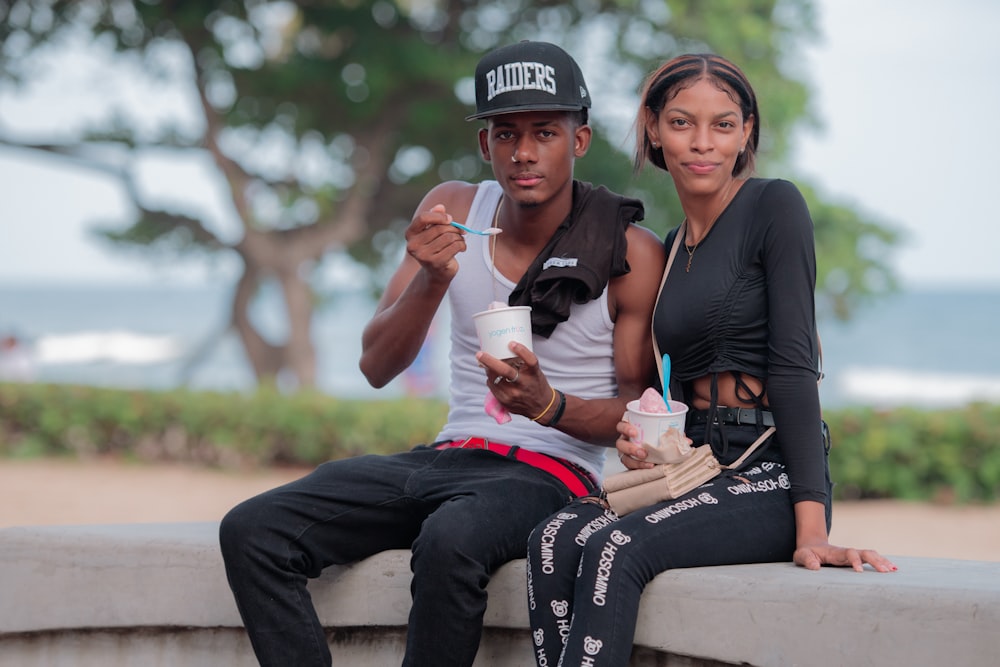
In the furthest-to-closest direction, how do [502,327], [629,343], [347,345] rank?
[347,345] → [629,343] → [502,327]

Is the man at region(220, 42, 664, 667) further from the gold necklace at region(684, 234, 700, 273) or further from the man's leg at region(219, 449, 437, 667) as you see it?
the gold necklace at region(684, 234, 700, 273)

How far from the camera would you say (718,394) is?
3174 mm

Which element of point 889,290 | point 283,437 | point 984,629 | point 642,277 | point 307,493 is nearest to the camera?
point 984,629

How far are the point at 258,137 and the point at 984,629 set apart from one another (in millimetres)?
12319

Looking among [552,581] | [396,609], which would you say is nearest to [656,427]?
[552,581]

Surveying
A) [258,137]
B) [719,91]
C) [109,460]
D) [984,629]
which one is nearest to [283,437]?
[109,460]

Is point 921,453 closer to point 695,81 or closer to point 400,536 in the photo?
point 695,81

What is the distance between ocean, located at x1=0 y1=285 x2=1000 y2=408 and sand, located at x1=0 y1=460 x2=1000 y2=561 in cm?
652

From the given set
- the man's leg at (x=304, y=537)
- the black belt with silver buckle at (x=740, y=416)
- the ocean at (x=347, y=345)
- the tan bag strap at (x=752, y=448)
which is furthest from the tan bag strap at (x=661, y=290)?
the ocean at (x=347, y=345)

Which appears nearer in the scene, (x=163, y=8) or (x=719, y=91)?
(x=719, y=91)

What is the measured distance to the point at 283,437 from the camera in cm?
982

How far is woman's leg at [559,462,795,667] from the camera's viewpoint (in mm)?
2678

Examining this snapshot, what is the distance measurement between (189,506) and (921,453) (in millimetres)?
5446

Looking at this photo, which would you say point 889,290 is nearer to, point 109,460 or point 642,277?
point 109,460
